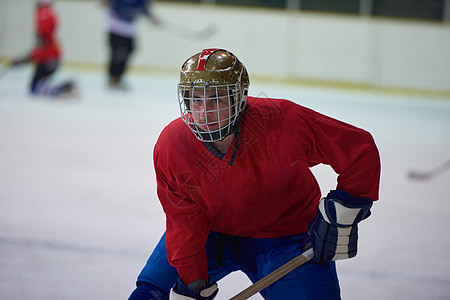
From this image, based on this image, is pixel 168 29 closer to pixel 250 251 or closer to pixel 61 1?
pixel 61 1

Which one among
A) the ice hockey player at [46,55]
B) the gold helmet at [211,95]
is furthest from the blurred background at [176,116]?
the gold helmet at [211,95]

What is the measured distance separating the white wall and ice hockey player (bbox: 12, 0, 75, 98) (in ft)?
9.05

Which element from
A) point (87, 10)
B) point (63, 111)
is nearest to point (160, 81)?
point (87, 10)

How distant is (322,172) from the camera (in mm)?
3719

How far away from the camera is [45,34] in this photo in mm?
6188

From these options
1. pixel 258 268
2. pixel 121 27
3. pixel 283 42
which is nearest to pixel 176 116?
pixel 121 27

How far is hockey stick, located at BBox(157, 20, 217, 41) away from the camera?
8.84 metres

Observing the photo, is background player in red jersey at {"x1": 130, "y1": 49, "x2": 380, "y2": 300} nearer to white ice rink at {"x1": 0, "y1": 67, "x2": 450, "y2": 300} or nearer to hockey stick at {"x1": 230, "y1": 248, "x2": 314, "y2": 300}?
hockey stick at {"x1": 230, "y1": 248, "x2": 314, "y2": 300}

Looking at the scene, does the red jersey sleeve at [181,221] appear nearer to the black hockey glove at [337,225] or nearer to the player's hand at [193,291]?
the player's hand at [193,291]

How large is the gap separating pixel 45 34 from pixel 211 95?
519cm

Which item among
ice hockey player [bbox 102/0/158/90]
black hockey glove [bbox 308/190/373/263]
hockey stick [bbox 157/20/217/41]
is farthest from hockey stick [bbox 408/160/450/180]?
hockey stick [bbox 157/20/217/41]

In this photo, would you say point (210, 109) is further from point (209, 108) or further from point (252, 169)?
point (252, 169)

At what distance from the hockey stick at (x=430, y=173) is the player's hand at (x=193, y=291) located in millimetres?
2113

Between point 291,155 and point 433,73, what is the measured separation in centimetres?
695
